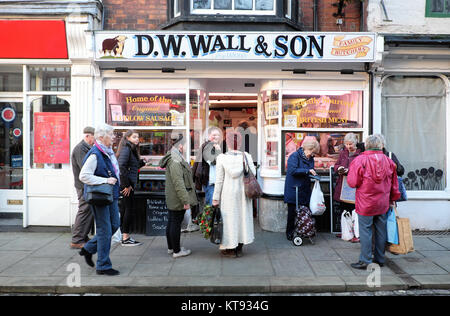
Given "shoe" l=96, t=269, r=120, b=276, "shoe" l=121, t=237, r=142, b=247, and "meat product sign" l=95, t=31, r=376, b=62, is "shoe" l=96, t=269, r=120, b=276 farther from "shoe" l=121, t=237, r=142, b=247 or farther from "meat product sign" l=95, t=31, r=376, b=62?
"meat product sign" l=95, t=31, r=376, b=62

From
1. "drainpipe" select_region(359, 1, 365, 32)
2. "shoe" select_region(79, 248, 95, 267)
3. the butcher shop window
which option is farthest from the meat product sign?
"shoe" select_region(79, 248, 95, 267)

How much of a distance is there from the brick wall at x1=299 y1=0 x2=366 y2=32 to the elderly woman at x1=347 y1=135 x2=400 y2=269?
3.24 meters

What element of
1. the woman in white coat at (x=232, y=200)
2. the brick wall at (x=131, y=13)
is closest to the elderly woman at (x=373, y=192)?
the woman in white coat at (x=232, y=200)

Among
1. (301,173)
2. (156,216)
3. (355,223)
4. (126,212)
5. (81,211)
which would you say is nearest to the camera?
(81,211)

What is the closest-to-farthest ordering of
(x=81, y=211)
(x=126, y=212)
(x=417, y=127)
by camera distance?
(x=81, y=211) < (x=126, y=212) < (x=417, y=127)

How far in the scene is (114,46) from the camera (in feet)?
23.4

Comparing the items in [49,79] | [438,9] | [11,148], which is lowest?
[11,148]

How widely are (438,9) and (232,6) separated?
3.95m

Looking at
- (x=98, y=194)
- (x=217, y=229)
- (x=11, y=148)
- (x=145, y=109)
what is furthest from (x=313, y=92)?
A: (x=11, y=148)

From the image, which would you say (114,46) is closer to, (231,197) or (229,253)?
(231,197)

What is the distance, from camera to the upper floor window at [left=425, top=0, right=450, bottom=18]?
7.71 metres
